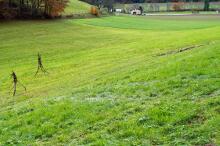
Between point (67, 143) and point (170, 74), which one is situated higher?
point (170, 74)

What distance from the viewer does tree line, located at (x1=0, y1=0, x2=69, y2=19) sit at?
74688mm

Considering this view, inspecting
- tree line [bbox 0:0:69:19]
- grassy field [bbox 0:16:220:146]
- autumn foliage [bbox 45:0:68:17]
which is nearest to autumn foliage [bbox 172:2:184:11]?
tree line [bbox 0:0:69:19]

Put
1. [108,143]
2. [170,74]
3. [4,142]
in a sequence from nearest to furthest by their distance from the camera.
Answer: [108,143] → [4,142] → [170,74]

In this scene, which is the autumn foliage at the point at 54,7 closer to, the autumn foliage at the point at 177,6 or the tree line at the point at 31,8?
the tree line at the point at 31,8

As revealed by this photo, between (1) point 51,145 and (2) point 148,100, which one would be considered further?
(2) point 148,100

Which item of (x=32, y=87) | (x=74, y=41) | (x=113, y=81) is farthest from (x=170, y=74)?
(x=74, y=41)

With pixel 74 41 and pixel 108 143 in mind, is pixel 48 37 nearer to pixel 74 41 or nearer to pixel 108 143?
pixel 74 41

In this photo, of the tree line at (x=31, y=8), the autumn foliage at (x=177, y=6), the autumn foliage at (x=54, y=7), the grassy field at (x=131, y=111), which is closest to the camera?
the grassy field at (x=131, y=111)

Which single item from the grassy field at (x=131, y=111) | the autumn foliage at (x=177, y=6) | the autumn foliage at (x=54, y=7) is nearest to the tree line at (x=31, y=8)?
the autumn foliage at (x=54, y=7)

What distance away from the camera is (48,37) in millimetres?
63906

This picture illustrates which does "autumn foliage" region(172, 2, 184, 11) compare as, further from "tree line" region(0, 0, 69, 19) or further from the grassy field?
the grassy field

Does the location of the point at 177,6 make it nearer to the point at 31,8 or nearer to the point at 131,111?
the point at 31,8

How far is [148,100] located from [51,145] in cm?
434

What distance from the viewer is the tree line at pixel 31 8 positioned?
74.7 metres
